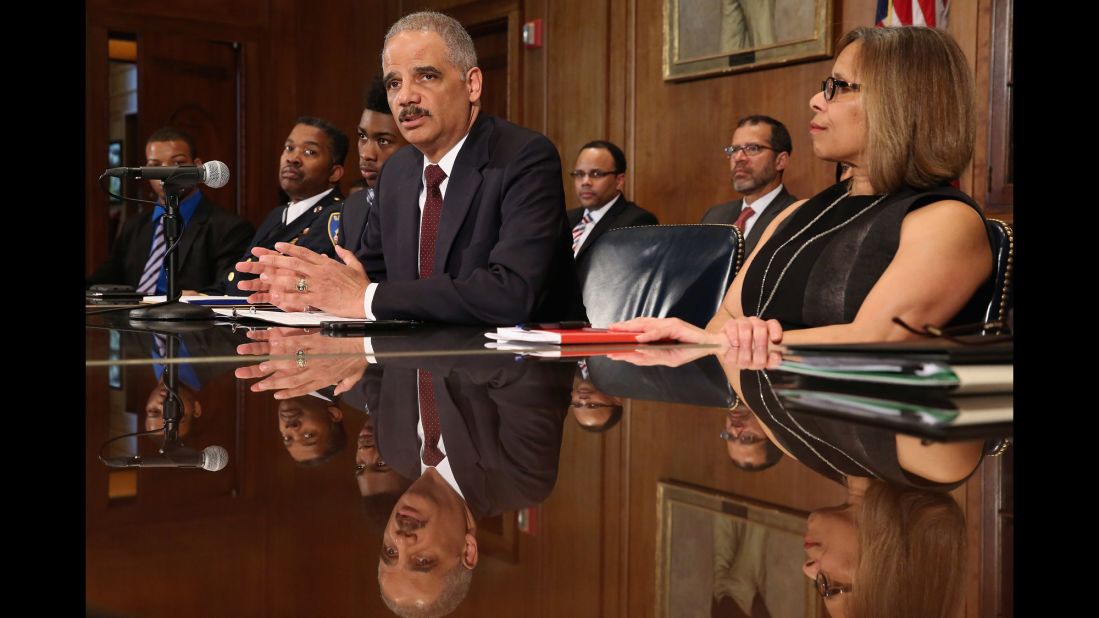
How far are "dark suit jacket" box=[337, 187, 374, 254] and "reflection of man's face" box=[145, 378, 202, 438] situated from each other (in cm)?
204

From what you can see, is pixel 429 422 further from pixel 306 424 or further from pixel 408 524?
pixel 408 524

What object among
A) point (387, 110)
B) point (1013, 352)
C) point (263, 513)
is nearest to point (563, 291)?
point (1013, 352)

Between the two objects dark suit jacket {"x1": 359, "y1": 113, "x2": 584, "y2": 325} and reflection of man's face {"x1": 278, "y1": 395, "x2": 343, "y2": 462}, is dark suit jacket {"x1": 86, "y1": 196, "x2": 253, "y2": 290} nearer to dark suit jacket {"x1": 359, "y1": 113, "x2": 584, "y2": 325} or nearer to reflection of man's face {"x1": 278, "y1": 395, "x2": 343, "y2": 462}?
dark suit jacket {"x1": 359, "y1": 113, "x2": 584, "y2": 325}

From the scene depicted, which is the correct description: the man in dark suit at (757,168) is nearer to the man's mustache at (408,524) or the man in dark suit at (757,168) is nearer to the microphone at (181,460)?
the microphone at (181,460)

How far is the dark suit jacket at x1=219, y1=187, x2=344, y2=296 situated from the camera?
3668 millimetres

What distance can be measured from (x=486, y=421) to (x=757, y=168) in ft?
14.5

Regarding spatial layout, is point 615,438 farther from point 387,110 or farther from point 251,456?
point 387,110

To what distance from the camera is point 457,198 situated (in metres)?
2.24

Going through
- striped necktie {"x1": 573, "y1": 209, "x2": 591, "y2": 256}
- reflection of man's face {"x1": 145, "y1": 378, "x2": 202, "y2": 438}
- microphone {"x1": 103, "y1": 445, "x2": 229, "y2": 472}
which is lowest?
microphone {"x1": 103, "y1": 445, "x2": 229, "y2": 472}

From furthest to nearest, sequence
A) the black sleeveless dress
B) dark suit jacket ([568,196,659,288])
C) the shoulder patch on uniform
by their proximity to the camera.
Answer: dark suit jacket ([568,196,659,288])
the shoulder patch on uniform
the black sleeveless dress

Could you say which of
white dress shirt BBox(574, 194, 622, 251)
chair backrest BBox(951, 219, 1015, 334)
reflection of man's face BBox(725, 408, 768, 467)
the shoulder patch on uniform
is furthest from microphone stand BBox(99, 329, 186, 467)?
white dress shirt BBox(574, 194, 622, 251)

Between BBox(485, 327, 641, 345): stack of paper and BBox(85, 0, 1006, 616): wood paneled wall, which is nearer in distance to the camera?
BBox(85, 0, 1006, 616): wood paneled wall

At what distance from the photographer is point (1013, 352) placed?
73 centimetres

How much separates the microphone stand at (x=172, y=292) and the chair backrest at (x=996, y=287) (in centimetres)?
137
